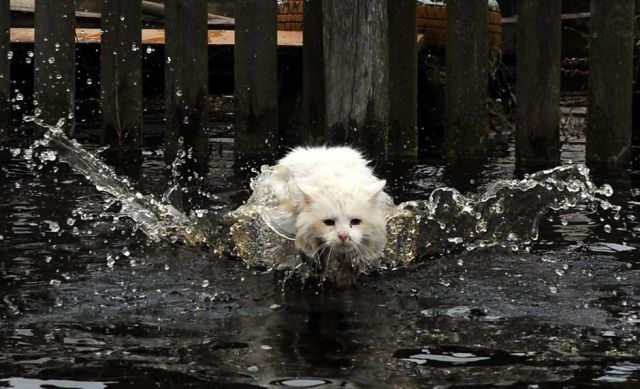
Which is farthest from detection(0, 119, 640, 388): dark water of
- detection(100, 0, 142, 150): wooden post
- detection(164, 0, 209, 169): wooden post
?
detection(100, 0, 142, 150): wooden post

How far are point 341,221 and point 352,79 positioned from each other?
8.39 ft

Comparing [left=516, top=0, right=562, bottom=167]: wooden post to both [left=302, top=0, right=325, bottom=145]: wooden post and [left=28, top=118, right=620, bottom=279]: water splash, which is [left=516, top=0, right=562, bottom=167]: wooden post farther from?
[left=302, top=0, right=325, bottom=145]: wooden post

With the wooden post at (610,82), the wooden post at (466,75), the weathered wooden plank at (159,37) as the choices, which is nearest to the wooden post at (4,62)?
the weathered wooden plank at (159,37)

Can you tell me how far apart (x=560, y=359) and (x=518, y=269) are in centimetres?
191

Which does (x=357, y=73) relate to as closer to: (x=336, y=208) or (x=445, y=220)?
(x=445, y=220)

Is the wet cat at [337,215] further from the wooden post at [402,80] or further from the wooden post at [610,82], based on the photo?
the wooden post at [610,82]

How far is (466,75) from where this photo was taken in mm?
9734

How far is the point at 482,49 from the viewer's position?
9.70 m

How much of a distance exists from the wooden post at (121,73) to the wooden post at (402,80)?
85.8 inches

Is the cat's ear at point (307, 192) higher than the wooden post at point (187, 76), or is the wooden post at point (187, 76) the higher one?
the wooden post at point (187, 76)

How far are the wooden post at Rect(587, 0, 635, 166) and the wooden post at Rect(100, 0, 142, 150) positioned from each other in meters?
3.86

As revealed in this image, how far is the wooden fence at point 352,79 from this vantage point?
30.1ft

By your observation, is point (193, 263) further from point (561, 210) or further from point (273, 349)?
point (561, 210)

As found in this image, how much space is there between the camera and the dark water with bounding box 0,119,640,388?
502 centimetres
